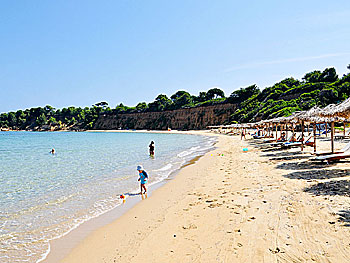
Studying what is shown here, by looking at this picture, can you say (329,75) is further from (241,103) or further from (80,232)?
(80,232)

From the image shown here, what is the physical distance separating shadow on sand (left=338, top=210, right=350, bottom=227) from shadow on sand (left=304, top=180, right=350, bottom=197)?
3.72 ft

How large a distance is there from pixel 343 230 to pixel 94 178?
29.4 ft

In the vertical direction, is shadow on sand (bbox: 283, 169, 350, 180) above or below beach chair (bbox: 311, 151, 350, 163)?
below

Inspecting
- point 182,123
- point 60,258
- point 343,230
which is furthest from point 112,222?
point 182,123

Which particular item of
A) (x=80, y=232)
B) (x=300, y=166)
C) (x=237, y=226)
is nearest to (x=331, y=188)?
(x=237, y=226)

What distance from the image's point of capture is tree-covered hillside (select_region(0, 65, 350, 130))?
40931 mm

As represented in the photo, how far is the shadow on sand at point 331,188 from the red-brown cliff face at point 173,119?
2751 inches

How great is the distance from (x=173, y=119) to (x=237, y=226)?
3433 inches

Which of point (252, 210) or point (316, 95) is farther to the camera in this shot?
point (316, 95)

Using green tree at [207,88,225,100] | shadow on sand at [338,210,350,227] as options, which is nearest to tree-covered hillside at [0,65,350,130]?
green tree at [207,88,225,100]

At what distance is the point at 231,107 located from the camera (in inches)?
3083

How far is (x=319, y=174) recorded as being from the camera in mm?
7887

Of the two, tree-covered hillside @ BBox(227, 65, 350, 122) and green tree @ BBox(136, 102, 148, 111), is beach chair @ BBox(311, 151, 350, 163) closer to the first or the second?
tree-covered hillside @ BBox(227, 65, 350, 122)

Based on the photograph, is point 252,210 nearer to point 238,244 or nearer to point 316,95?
point 238,244
